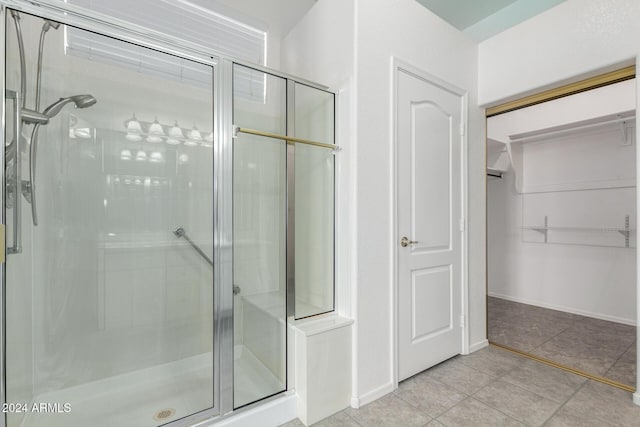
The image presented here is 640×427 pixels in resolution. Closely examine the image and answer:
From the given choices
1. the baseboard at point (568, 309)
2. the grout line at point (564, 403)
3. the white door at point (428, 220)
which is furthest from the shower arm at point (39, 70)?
the baseboard at point (568, 309)

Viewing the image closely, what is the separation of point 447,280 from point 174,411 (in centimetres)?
205

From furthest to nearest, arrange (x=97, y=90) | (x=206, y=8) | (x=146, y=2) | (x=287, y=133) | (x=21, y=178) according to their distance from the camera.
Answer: (x=206, y=8)
(x=146, y=2)
(x=287, y=133)
(x=97, y=90)
(x=21, y=178)

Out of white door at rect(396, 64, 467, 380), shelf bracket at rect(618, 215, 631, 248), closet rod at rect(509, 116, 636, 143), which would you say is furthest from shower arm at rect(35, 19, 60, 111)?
shelf bracket at rect(618, 215, 631, 248)

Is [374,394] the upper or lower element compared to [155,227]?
lower

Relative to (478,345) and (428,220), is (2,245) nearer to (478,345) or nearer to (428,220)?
(428,220)

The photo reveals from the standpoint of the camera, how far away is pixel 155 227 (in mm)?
1881

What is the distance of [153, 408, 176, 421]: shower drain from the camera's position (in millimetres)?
1515

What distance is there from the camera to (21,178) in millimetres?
1298

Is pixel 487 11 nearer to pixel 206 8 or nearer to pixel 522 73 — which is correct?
pixel 522 73

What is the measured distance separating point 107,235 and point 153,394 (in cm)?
96

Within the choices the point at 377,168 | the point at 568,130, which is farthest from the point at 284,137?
the point at 568,130

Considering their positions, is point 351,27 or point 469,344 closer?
point 351,27

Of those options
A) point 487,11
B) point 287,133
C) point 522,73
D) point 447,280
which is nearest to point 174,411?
point 287,133

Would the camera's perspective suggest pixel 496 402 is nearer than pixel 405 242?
Yes
